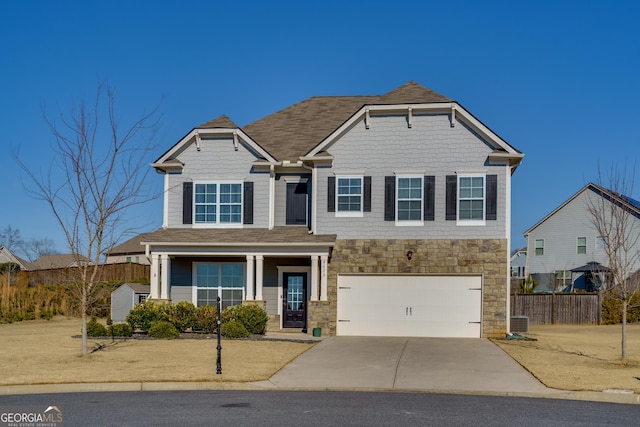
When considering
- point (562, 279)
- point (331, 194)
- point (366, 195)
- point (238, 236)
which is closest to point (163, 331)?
point (238, 236)

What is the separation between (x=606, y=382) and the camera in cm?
1605

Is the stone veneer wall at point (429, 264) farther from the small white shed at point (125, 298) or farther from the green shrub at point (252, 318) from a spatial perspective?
the small white shed at point (125, 298)

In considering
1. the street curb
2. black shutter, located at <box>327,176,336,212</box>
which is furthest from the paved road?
black shutter, located at <box>327,176,336,212</box>

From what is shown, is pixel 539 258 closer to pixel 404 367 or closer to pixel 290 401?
pixel 404 367

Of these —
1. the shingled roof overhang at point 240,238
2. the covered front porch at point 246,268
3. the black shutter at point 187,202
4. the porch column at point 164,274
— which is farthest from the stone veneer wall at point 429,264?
the black shutter at point 187,202

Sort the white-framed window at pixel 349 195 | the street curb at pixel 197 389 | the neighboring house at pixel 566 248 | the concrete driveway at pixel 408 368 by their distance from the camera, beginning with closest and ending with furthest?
1. the street curb at pixel 197 389
2. the concrete driveway at pixel 408 368
3. the white-framed window at pixel 349 195
4. the neighboring house at pixel 566 248

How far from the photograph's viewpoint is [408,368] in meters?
18.4

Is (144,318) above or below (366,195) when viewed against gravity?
below

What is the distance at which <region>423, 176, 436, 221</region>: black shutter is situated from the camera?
86.3ft

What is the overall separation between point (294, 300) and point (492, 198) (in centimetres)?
821

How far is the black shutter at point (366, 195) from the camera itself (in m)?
26.7

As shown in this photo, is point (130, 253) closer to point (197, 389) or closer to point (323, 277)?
point (323, 277)

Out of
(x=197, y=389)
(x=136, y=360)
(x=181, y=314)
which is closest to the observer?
(x=197, y=389)

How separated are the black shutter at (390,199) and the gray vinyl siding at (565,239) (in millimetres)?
25959
